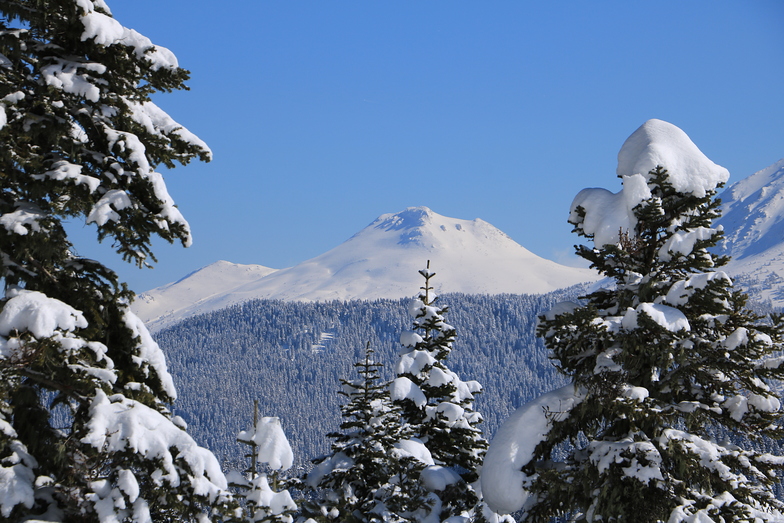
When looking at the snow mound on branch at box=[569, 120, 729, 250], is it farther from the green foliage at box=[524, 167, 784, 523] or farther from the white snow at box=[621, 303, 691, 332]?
the white snow at box=[621, 303, 691, 332]

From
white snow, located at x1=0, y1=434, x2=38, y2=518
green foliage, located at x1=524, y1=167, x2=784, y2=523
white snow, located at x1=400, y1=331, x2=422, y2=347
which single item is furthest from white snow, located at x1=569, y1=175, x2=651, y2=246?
white snow, located at x1=400, y1=331, x2=422, y2=347

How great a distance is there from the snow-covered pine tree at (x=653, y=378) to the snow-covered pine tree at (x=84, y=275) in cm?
499

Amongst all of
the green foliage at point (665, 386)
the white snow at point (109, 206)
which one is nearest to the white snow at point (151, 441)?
the white snow at point (109, 206)

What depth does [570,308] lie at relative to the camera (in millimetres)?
11008

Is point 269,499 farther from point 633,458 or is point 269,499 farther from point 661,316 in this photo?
point 661,316

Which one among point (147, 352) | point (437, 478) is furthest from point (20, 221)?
point (437, 478)

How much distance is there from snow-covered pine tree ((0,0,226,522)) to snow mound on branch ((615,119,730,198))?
629 cm

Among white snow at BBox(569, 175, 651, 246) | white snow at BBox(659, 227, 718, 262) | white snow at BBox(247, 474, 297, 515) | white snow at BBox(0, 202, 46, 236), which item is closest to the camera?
white snow at BBox(0, 202, 46, 236)

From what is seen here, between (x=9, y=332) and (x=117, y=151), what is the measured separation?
7.04ft

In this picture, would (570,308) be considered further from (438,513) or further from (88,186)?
(438,513)

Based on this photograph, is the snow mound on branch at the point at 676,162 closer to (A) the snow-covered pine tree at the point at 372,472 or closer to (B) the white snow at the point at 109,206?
(B) the white snow at the point at 109,206

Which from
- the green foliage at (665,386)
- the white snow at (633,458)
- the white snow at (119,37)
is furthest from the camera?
the green foliage at (665,386)

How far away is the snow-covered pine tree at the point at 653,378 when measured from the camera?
9555mm

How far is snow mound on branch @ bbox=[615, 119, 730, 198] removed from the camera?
423 inches
